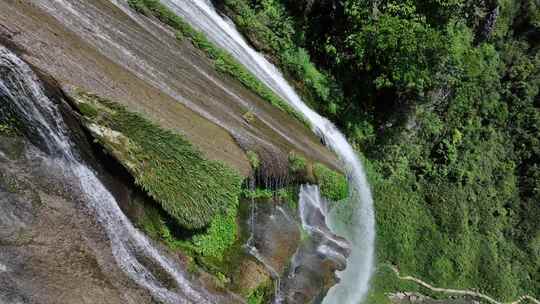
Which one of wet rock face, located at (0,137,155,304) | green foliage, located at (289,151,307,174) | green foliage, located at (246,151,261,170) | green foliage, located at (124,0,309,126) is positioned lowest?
wet rock face, located at (0,137,155,304)

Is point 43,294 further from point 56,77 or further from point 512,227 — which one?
point 512,227

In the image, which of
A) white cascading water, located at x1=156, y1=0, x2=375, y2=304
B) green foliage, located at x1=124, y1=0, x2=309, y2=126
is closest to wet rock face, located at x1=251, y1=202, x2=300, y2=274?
green foliage, located at x1=124, y1=0, x2=309, y2=126

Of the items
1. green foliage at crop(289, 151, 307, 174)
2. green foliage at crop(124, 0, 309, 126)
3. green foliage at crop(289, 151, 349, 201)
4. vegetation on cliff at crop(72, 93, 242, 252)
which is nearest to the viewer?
vegetation on cliff at crop(72, 93, 242, 252)

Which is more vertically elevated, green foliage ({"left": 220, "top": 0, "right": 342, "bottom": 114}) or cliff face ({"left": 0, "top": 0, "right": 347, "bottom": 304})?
green foliage ({"left": 220, "top": 0, "right": 342, "bottom": 114})

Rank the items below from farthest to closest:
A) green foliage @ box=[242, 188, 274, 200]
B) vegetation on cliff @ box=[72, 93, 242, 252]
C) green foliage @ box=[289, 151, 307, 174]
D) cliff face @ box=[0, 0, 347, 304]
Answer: green foliage @ box=[289, 151, 307, 174], green foliage @ box=[242, 188, 274, 200], vegetation on cliff @ box=[72, 93, 242, 252], cliff face @ box=[0, 0, 347, 304]

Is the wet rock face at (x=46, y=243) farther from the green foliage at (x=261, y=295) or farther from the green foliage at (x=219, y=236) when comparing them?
the green foliage at (x=261, y=295)

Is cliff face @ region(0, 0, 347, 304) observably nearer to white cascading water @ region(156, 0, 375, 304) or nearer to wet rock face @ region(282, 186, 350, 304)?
wet rock face @ region(282, 186, 350, 304)

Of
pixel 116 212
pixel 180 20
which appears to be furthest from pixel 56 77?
pixel 180 20
